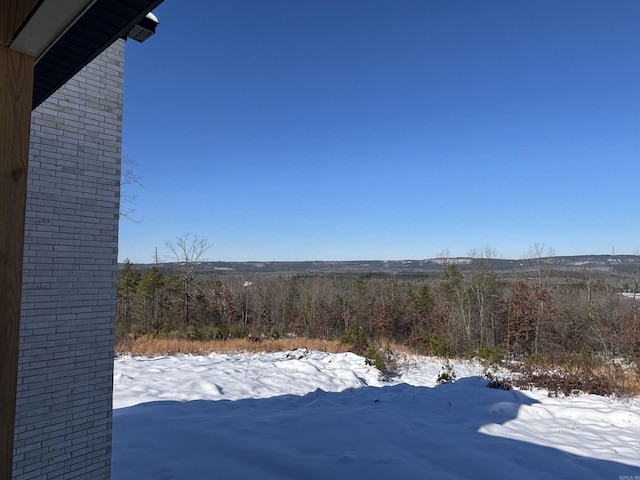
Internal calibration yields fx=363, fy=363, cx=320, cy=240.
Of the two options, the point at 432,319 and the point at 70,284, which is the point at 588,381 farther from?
the point at 432,319

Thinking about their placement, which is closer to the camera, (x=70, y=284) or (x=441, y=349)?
(x=70, y=284)

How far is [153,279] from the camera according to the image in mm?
22359

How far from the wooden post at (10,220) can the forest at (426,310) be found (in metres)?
13.2

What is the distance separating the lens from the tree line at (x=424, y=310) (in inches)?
648

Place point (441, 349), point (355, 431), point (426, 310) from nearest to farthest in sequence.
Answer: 1. point (355, 431)
2. point (441, 349)
3. point (426, 310)

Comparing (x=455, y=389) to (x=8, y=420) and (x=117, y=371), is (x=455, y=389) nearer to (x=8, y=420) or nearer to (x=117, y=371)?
(x=117, y=371)

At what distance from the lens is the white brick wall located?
3.08 meters

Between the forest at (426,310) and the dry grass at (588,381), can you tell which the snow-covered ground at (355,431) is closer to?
the dry grass at (588,381)

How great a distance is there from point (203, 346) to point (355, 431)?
9.64 m

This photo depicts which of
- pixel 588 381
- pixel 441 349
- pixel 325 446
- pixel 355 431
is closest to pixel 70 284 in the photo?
pixel 325 446

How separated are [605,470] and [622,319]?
14582mm

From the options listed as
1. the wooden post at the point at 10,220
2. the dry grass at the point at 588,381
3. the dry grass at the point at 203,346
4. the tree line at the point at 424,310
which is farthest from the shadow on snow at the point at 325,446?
the tree line at the point at 424,310

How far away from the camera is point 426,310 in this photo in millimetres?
22547

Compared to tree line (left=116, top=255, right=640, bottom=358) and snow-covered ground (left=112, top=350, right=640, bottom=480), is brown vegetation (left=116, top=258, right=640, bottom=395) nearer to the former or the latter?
tree line (left=116, top=255, right=640, bottom=358)
